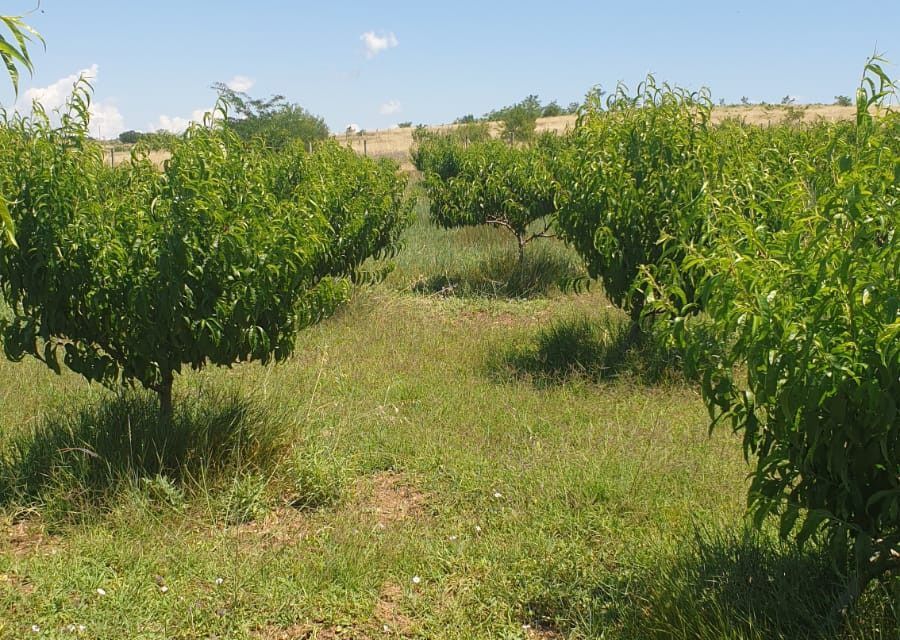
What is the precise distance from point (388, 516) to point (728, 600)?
2193mm

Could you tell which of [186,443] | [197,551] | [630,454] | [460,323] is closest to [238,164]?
[186,443]

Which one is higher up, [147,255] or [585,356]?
[147,255]

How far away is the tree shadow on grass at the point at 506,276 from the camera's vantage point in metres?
12.6

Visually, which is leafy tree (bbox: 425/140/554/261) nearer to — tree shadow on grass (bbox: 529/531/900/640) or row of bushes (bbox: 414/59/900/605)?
tree shadow on grass (bbox: 529/531/900/640)

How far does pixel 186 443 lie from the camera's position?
5.07m

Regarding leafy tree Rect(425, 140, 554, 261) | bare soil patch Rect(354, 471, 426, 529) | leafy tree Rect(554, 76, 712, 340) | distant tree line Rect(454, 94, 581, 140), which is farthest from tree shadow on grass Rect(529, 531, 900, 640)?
distant tree line Rect(454, 94, 581, 140)

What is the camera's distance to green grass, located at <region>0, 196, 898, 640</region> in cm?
365

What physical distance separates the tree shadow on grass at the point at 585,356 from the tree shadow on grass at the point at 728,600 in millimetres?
3451

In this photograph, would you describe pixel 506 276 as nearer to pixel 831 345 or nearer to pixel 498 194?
pixel 498 194

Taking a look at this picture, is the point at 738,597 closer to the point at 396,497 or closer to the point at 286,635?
the point at 286,635

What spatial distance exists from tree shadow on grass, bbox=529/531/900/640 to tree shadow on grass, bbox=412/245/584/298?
8651 millimetres

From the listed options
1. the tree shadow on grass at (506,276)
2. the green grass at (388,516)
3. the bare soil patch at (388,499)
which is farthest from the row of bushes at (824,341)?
the tree shadow on grass at (506,276)

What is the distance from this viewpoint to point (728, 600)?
3277 millimetres

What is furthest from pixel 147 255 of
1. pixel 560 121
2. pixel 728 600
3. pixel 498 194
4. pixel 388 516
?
pixel 560 121
